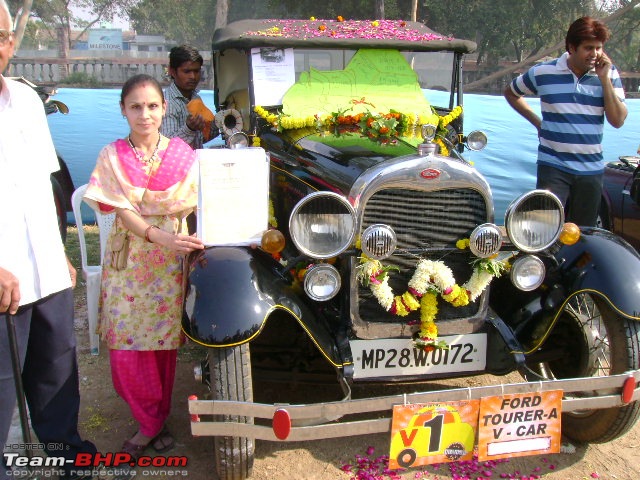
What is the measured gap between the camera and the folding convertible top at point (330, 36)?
12.0 feet

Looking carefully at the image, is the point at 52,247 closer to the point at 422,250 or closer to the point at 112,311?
the point at 112,311

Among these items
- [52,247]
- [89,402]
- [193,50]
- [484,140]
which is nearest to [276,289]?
[52,247]

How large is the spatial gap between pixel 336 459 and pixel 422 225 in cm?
123

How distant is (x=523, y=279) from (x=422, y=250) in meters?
0.54

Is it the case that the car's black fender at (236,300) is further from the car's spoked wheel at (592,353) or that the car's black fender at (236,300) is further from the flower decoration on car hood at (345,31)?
the flower decoration on car hood at (345,31)

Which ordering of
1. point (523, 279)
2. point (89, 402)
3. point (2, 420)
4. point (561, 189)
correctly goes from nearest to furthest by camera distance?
point (2, 420)
point (523, 279)
point (89, 402)
point (561, 189)

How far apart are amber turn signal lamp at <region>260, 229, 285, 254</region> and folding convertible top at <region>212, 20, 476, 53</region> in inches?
62.8

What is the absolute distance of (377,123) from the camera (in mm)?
3357

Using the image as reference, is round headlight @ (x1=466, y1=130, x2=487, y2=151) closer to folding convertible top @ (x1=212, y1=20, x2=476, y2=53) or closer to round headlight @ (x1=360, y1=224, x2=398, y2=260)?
folding convertible top @ (x1=212, y1=20, x2=476, y2=53)

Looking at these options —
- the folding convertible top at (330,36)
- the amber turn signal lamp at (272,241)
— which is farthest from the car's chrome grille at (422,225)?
the folding convertible top at (330,36)

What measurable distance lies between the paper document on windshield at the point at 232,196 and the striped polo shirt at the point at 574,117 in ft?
7.44

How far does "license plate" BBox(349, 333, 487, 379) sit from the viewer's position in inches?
105

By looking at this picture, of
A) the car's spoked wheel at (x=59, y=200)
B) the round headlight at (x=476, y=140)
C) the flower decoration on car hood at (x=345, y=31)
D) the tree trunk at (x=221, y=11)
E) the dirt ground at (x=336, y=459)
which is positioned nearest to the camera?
the dirt ground at (x=336, y=459)

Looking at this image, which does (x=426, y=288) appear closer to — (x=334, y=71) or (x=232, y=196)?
(x=232, y=196)
